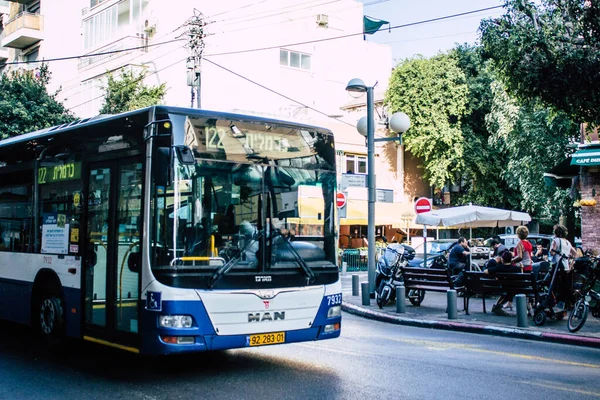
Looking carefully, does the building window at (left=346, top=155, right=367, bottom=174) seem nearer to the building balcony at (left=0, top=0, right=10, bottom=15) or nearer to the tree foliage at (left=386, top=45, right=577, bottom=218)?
the tree foliage at (left=386, top=45, right=577, bottom=218)

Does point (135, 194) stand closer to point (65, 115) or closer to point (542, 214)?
point (65, 115)

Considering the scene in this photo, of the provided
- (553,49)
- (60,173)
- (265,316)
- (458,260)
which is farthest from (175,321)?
(458,260)

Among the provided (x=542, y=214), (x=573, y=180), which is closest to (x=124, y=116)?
(x=573, y=180)

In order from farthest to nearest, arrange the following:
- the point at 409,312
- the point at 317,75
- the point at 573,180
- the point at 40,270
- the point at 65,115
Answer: the point at 317,75
the point at 65,115
the point at 573,180
the point at 409,312
the point at 40,270

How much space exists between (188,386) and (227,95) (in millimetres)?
32356

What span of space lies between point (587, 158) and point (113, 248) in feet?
42.8

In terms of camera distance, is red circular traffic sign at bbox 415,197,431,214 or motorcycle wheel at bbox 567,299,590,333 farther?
red circular traffic sign at bbox 415,197,431,214

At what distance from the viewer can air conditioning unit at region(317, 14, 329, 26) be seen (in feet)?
140

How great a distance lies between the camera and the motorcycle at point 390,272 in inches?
627

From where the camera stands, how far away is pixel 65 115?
29781mm

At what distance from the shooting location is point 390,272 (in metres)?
16.6

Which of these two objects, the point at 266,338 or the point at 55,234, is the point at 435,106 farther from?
the point at 266,338

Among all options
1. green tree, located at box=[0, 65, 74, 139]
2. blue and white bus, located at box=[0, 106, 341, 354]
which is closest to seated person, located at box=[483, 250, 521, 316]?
blue and white bus, located at box=[0, 106, 341, 354]

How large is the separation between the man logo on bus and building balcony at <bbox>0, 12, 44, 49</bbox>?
43232 millimetres
